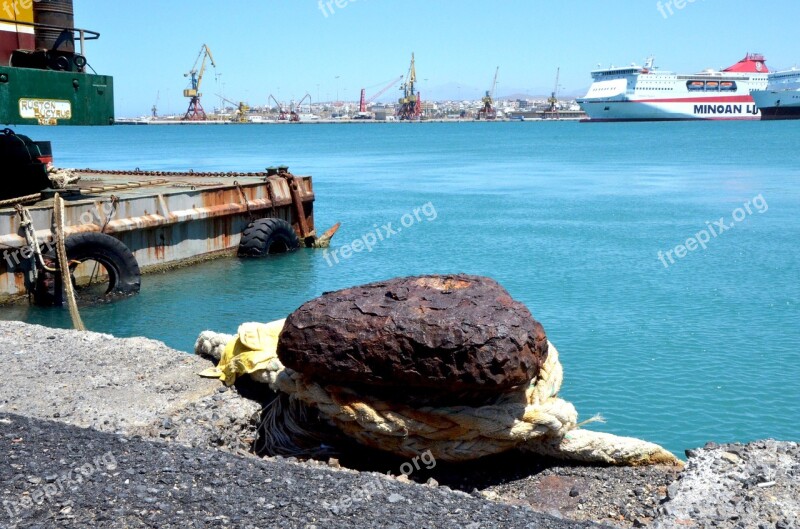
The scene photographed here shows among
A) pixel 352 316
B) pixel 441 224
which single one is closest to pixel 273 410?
pixel 352 316

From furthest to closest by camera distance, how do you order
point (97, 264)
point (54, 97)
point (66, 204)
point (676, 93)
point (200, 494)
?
point (676, 93), point (97, 264), point (54, 97), point (66, 204), point (200, 494)

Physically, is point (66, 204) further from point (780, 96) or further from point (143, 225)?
point (780, 96)

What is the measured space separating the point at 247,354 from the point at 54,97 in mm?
10823

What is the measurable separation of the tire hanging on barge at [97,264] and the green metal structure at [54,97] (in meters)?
2.41

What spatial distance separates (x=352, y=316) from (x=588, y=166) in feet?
176

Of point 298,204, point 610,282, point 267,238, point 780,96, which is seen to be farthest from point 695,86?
point 267,238

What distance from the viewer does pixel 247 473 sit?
201 inches

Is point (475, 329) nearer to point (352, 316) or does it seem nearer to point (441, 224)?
point (352, 316)

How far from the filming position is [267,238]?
67.8 feet

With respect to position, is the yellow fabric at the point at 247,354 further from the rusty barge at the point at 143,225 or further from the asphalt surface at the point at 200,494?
the rusty barge at the point at 143,225

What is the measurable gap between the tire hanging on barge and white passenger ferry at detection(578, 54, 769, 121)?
4923 inches

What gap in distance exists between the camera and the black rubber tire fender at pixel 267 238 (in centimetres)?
2047

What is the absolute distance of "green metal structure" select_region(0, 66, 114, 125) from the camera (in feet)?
49.8

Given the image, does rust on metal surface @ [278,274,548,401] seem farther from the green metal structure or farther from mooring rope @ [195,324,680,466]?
the green metal structure
